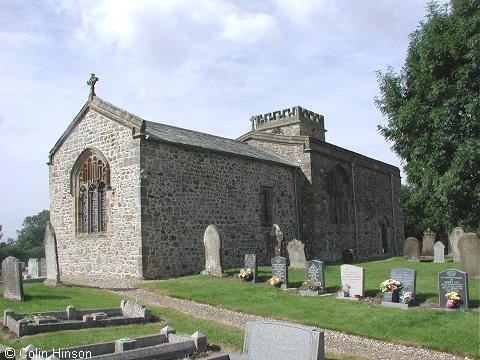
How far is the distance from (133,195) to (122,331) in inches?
334

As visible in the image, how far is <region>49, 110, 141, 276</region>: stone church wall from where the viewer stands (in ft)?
58.4

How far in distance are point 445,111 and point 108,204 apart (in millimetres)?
12348

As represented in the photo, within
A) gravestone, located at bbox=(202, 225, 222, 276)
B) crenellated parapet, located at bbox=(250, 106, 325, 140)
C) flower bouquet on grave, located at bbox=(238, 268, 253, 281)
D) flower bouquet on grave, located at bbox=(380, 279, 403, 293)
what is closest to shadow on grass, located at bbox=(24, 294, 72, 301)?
gravestone, located at bbox=(202, 225, 222, 276)

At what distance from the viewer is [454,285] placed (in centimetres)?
1152

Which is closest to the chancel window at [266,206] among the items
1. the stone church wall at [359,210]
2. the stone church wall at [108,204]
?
the stone church wall at [359,210]

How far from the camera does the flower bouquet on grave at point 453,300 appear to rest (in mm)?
11305

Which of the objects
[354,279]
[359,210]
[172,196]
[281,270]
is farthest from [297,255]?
[359,210]

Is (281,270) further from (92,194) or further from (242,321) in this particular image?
(92,194)

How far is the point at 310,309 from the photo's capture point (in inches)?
468

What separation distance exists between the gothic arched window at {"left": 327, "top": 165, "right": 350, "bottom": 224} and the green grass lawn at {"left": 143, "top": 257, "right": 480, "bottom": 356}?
10.4 metres

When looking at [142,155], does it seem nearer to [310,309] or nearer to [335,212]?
[310,309]

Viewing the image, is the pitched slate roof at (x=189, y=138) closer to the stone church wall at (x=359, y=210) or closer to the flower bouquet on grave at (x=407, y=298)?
the stone church wall at (x=359, y=210)

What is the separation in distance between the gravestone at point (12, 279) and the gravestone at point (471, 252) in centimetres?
1267

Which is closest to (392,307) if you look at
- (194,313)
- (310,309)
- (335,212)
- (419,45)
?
(310,309)
